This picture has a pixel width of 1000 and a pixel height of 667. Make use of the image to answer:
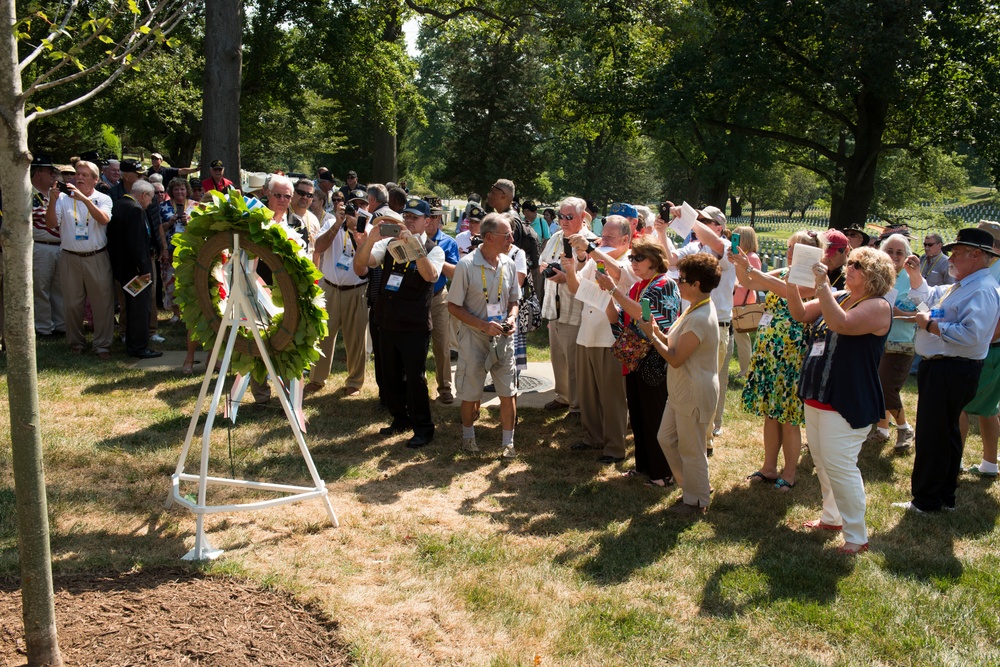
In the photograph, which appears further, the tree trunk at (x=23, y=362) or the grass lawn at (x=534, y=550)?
the grass lawn at (x=534, y=550)

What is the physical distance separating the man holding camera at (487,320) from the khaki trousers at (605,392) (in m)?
0.65

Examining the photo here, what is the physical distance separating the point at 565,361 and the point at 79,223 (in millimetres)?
5923

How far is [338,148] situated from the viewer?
1436 inches

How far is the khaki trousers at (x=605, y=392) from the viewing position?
6.71 metres

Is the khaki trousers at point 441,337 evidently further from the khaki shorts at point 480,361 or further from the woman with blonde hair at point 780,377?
the woman with blonde hair at point 780,377

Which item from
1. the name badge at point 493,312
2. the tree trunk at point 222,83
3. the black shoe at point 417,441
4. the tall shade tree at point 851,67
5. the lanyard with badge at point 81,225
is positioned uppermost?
the tall shade tree at point 851,67

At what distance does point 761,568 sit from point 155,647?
3.54 metres

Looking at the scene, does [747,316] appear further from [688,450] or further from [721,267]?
[688,450]

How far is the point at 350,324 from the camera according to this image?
8484 mm

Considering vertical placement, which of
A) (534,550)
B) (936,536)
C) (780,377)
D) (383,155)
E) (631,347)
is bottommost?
(936,536)

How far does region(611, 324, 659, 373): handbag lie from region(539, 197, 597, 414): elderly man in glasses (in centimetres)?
81

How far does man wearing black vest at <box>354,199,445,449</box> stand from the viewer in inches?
270

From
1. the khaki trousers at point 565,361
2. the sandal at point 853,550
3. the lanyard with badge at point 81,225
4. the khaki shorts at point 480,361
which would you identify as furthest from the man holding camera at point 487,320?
the lanyard with badge at point 81,225

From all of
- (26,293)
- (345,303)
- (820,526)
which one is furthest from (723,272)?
(26,293)
